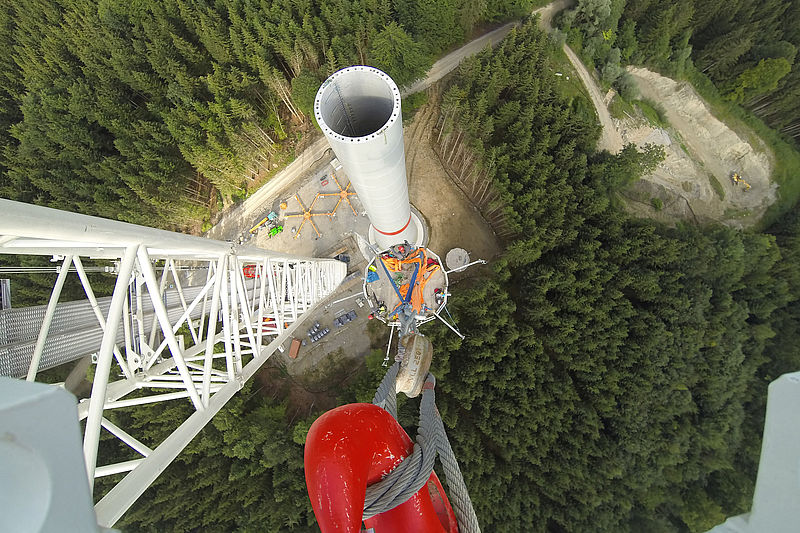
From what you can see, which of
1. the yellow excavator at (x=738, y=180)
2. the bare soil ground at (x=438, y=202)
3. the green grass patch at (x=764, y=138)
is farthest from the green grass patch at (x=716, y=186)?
the bare soil ground at (x=438, y=202)

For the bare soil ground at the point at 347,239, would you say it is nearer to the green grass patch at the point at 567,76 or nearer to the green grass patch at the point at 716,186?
the green grass patch at the point at 567,76

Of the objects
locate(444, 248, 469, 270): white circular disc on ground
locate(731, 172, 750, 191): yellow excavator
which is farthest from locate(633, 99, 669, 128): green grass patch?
locate(444, 248, 469, 270): white circular disc on ground

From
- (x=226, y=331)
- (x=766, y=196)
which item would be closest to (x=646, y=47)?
(x=766, y=196)

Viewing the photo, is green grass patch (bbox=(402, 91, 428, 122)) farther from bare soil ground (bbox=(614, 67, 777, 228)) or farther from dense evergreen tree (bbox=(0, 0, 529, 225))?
bare soil ground (bbox=(614, 67, 777, 228))

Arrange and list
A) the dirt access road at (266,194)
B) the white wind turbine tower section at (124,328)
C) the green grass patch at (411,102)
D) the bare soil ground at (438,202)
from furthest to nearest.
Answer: the dirt access road at (266,194), the bare soil ground at (438,202), the green grass patch at (411,102), the white wind turbine tower section at (124,328)

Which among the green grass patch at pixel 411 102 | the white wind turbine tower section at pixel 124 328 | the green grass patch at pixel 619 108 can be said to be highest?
the green grass patch at pixel 411 102

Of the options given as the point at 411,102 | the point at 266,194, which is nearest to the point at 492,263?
the point at 411,102
